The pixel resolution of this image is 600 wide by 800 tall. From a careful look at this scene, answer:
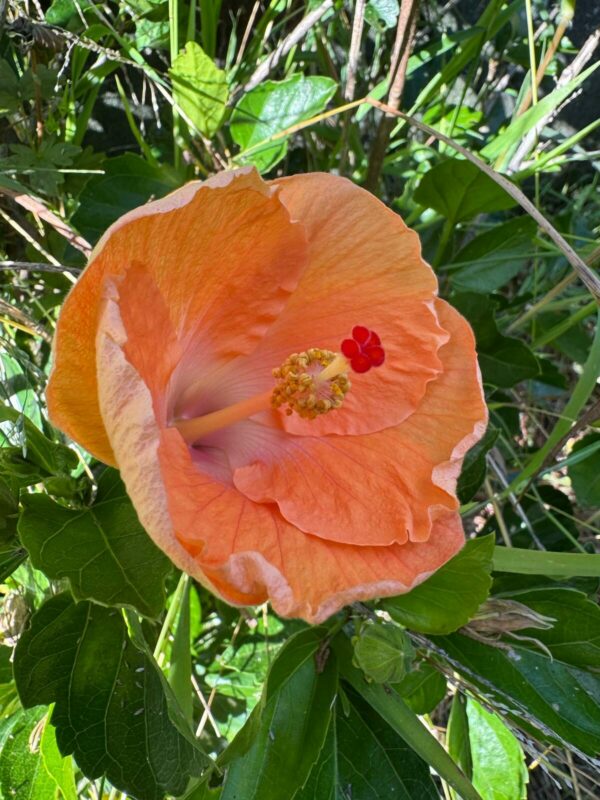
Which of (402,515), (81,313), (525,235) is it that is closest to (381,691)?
(402,515)

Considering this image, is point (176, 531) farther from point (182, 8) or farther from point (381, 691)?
point (182, 8)

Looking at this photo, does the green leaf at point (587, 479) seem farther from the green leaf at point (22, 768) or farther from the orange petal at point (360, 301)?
the green leaf at point (22, 768)

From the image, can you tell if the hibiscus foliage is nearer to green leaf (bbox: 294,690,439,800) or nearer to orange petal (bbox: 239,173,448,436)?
green leaf (bbox: 294,690,439,800)

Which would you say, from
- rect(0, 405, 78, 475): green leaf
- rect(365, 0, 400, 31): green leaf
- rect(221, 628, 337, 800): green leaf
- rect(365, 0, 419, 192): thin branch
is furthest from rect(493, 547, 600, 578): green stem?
rect(365, 0, 400, 31): green leaf

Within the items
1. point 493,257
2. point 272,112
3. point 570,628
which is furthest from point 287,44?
point 570,628

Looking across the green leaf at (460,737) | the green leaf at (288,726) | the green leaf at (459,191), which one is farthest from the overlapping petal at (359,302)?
the green leaf at (460,737)
